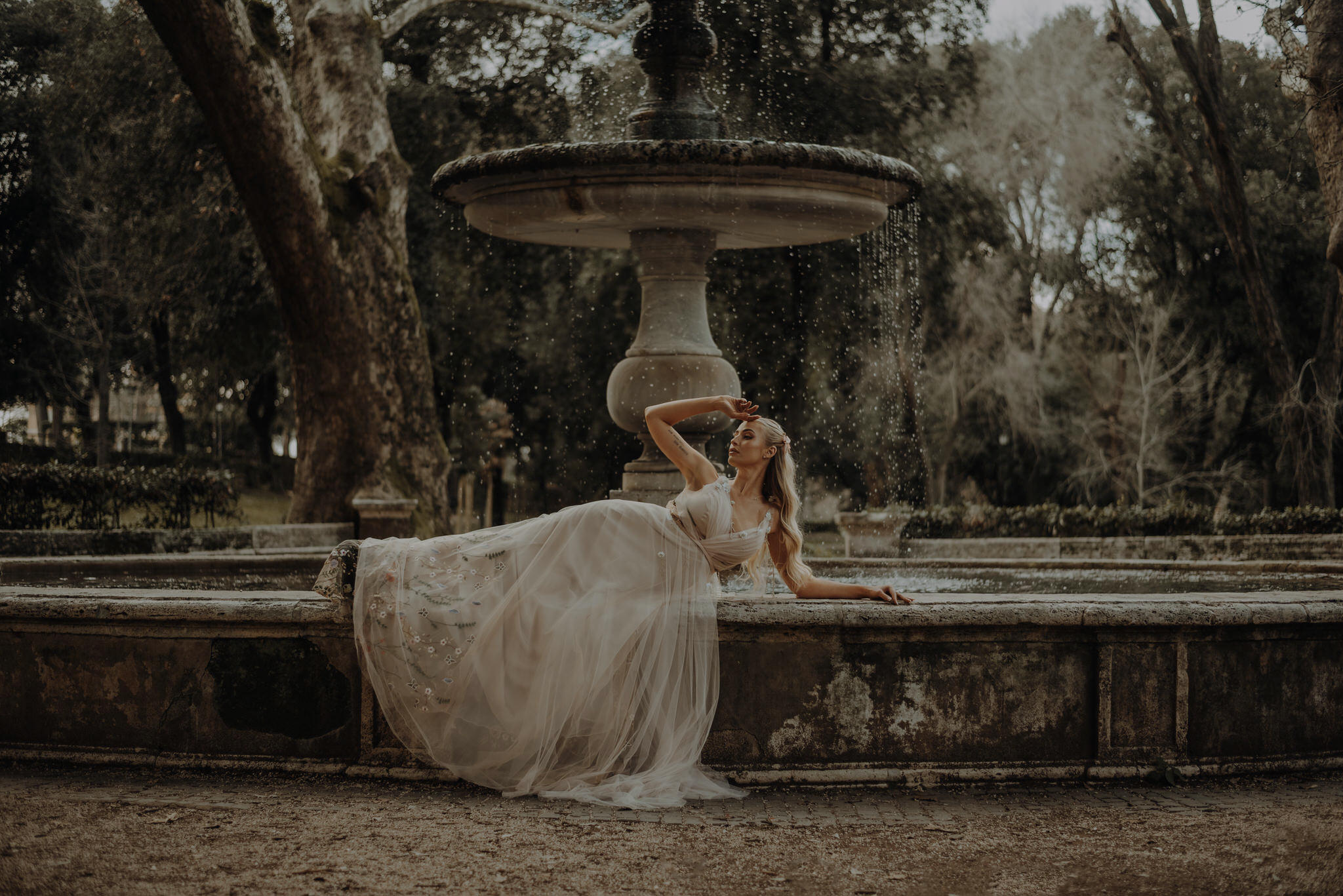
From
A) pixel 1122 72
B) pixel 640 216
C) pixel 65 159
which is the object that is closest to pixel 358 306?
pixel 640 216

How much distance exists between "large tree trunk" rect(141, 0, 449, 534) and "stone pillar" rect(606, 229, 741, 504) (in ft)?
18.8

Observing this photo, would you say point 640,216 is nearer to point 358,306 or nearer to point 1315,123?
point 1315,123

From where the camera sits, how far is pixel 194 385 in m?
31.5

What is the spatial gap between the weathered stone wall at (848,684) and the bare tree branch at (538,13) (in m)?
11.7

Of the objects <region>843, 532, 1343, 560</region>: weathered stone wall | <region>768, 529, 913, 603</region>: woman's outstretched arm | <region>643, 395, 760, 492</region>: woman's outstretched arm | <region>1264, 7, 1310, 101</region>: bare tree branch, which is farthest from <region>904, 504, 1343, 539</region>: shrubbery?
<region>643, 395, 760, 492</region>: woman's outstretched arm

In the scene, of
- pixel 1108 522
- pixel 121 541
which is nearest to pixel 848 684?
pixel 121 541

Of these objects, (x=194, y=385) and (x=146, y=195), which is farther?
(x=194, y=385)

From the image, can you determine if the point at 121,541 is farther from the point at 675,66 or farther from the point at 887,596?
the point at 887,596

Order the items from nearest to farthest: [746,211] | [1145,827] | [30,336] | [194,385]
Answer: [1145,827], [746,211], [30,336], [194,385]

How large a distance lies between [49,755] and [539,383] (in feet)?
66.9

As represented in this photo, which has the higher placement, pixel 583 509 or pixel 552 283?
pixel 552 283

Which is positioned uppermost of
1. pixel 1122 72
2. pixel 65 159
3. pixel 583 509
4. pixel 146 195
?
pixel 1122 72

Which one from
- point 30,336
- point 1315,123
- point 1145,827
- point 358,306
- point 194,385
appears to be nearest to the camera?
point 1145,827

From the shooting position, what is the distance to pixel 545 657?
478 centimetres
